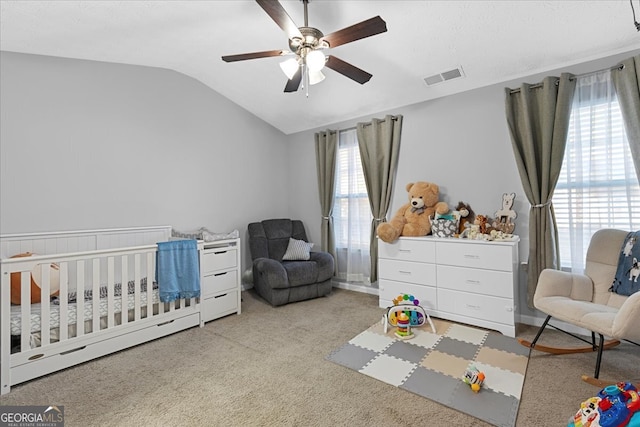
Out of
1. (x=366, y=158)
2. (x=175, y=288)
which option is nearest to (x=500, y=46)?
(x=366, y=158)

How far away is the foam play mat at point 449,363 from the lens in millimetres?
1675

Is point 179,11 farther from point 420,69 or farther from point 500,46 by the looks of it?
point 500,46

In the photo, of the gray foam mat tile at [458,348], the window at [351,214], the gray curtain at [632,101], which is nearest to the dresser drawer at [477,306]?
the gray foam mat tile at [458,348]

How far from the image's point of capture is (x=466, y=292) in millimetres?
2691

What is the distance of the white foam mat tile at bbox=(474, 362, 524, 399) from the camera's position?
1758mm

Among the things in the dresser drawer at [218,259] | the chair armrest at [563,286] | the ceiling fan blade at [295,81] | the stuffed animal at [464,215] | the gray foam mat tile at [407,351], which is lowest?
the gray foam mat tile at [407,351]

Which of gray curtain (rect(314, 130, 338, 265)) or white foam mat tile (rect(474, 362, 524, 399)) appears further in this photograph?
gray curtain (rect(314, 130, 338, 265))

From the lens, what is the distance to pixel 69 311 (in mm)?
2146

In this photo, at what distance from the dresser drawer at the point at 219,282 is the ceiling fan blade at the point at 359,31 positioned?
7.51 ft

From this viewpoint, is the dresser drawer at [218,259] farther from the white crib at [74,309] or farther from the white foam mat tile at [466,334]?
the white foam mat tile at [466,334]

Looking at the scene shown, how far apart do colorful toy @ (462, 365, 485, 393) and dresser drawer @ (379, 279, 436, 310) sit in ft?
3.53

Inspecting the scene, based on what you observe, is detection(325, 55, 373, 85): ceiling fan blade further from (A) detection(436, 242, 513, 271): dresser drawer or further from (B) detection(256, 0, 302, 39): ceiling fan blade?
(A) detection(436, 242, 513, 271): dresser drawer

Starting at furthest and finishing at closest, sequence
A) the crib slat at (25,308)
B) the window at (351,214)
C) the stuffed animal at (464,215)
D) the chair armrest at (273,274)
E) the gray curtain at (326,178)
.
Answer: the gray curtain at (326,178)
the window at (351,214)
the chair armrest at (273,274)
the stuffed animal at (464,215)
the crib slat at (25,308)

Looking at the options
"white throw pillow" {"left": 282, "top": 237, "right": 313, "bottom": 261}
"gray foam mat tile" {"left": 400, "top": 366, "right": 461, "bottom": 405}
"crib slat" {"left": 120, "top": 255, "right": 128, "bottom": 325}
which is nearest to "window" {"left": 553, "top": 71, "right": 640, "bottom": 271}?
"gray foam mat tile" {"left": 400, "top": 366, "right": 461, "bottom": 405}
